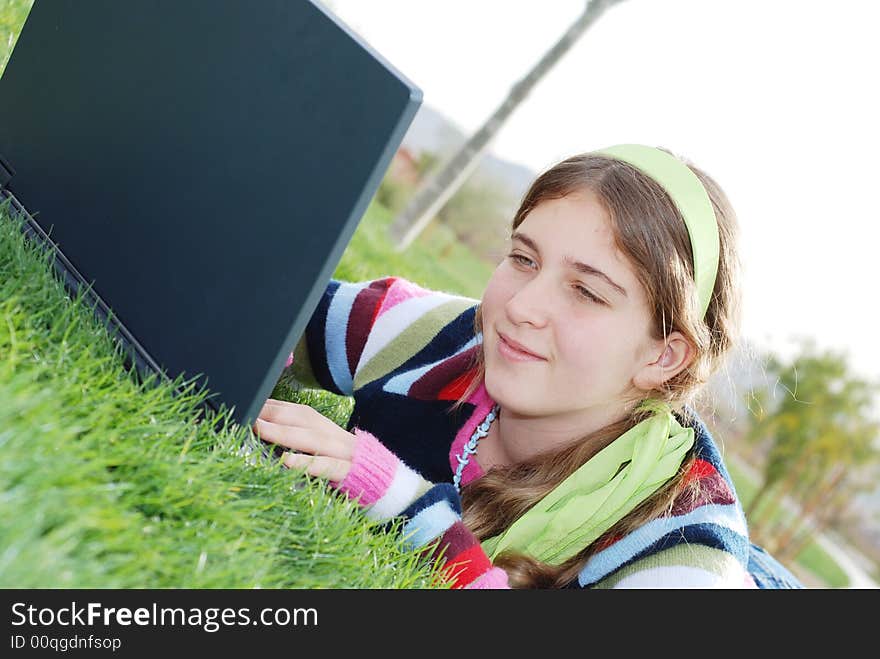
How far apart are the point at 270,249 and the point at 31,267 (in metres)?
0.51

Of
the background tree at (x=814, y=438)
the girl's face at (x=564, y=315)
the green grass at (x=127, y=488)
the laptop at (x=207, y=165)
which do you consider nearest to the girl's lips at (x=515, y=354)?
the girl's face at (x=564, y=315)

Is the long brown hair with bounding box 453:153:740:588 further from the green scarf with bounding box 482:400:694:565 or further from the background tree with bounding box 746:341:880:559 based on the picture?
the background tree with bounding box 746:341:880:559

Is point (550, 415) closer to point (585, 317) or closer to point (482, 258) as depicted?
point (585, 317)

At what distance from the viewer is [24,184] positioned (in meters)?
1.64

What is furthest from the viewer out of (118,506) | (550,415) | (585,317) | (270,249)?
(550,415)

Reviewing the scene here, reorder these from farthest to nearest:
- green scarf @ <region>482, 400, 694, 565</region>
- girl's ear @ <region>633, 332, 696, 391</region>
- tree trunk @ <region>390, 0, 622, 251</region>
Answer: tree trunk @ <region>390, 0, 622, 251</region> → girl's ear @ <region>633, 332, 696, 391</region> → green scarf @ <region>482, 400, 694, 565</region>

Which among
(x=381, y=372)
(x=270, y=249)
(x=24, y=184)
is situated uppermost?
(x=270, y=249)

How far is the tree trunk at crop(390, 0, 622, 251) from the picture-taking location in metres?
8.87

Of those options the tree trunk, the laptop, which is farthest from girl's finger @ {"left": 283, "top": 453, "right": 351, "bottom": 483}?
the tree trunk

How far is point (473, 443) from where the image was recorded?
2.24m

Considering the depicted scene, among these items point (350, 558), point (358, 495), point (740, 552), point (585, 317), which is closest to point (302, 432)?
point (358, 495)

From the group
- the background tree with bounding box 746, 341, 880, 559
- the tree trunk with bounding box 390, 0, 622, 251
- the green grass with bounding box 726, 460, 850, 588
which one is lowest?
the green grass with bounding box 726, 460, 850, 588

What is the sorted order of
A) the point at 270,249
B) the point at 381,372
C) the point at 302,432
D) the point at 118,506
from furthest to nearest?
the point at 381,372 → the point at 302,432 → the point at 270,249 → the point at 118,506

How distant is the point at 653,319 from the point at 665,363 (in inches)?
7.1
